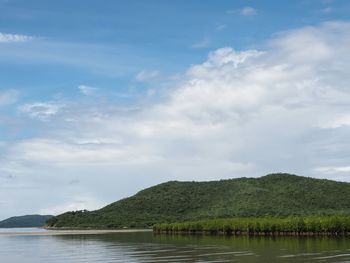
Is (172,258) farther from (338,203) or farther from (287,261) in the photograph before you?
(338,203)

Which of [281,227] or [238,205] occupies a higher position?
[238,205]

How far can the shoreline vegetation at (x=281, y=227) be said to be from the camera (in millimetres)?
76938

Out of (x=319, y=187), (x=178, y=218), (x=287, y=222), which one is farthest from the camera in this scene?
(x=319, y=187)

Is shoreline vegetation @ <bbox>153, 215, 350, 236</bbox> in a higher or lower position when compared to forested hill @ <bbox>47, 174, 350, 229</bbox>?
lower

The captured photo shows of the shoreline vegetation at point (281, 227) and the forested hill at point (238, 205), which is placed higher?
the forested hill at point (238, 205)

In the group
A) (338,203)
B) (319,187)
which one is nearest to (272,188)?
(319,187)

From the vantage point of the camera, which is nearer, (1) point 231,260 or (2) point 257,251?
(1) point 231,260

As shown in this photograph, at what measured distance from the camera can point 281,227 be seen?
3278 inches

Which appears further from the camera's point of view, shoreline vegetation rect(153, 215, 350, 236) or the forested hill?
the forested hill

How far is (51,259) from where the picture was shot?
52.9 meters

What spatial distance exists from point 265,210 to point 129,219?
43.9 m

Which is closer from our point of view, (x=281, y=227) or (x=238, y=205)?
(x=281, y=227)

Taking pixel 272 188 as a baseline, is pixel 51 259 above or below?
below

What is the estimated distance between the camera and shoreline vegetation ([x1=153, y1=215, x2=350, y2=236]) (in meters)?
76.9
